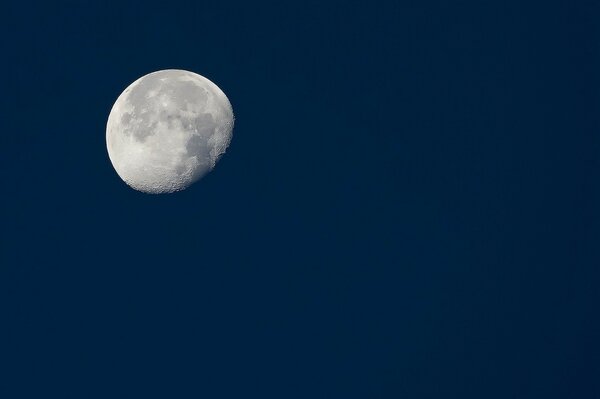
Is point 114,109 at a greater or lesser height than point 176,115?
greater

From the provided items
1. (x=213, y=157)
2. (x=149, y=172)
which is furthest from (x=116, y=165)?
(x=213, y=157)

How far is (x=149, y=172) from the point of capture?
20.3 meters

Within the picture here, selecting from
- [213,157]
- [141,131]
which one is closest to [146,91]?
[141,131]

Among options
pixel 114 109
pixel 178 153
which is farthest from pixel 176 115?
pixel 114 109

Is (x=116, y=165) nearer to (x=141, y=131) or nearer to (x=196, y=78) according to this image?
(x=141, y=131)

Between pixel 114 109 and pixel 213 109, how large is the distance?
2.88 m

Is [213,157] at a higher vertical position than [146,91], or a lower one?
lower

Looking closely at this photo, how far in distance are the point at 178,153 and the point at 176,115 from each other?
3.24 feet

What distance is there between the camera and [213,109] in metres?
20.7

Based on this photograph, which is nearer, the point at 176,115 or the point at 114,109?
the point at 176,115

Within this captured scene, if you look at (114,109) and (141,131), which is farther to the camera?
(114,109)

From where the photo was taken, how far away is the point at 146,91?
2042 cm

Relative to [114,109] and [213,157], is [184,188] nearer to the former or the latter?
[213,157]

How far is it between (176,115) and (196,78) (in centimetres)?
189
